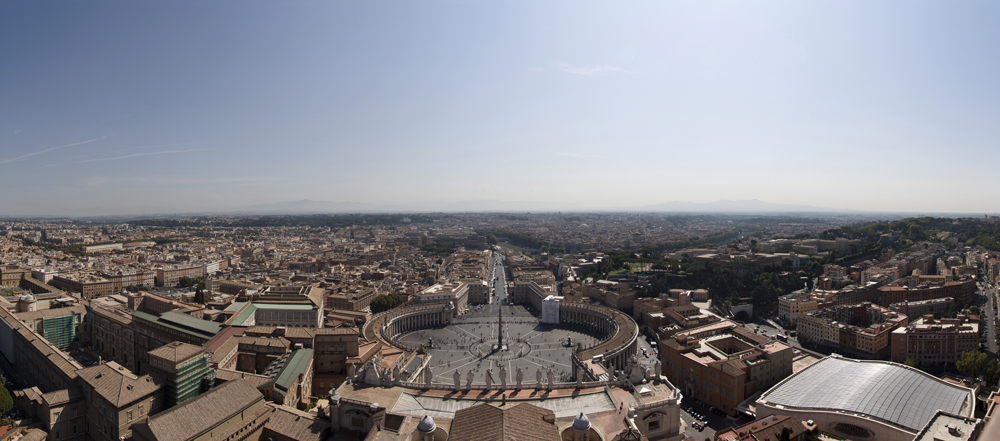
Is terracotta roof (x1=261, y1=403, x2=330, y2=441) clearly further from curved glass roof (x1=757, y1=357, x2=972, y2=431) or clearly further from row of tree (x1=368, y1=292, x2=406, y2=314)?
row of tree (x1=368, y1=292, x2=406, y2=314)

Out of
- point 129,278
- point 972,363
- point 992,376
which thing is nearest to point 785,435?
point 992,376

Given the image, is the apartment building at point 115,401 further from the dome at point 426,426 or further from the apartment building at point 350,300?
the apartment building at point 350,300

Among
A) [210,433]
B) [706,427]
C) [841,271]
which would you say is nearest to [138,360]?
[210,433]

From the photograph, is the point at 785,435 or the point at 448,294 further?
the point at 448,294

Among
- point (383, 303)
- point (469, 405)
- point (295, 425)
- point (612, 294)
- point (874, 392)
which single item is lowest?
point (383, 303)

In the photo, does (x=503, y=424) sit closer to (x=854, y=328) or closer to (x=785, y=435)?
(x=785, y=435)

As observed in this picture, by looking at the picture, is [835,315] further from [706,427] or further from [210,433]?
[210,433]
